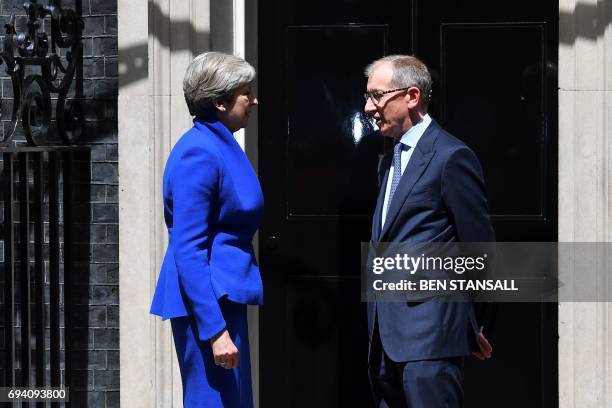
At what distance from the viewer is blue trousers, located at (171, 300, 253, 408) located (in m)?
4.08

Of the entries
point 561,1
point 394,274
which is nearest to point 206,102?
point 394,274

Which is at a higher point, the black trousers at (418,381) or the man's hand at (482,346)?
the man's hand at (482,346)

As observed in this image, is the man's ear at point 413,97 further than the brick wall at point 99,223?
No

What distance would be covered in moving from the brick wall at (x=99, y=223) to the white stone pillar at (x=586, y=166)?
6.82 ft

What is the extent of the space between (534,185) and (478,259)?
1.33 m

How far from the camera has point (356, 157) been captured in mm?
5789

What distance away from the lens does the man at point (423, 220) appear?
4086mm

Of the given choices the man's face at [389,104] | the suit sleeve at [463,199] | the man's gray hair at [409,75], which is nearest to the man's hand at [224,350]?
the suit sleeve at [463,199]

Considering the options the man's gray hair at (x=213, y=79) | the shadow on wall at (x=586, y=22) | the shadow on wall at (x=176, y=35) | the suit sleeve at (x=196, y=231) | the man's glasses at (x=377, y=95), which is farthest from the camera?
the shadow on wall at (x=176, y=35)

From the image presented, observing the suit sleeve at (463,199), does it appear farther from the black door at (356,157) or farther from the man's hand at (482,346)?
the black door at (356,157)

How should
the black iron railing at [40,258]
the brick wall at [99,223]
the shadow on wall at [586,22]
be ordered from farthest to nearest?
the brick wall at [99,223], the black iron railing at [40,258], the shadow on wall at [586,22]

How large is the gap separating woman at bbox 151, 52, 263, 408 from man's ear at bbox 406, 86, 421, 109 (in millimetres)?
564

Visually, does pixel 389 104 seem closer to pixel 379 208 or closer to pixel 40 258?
pixel 379 208

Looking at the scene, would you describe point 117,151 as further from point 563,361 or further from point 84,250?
point 563,361
